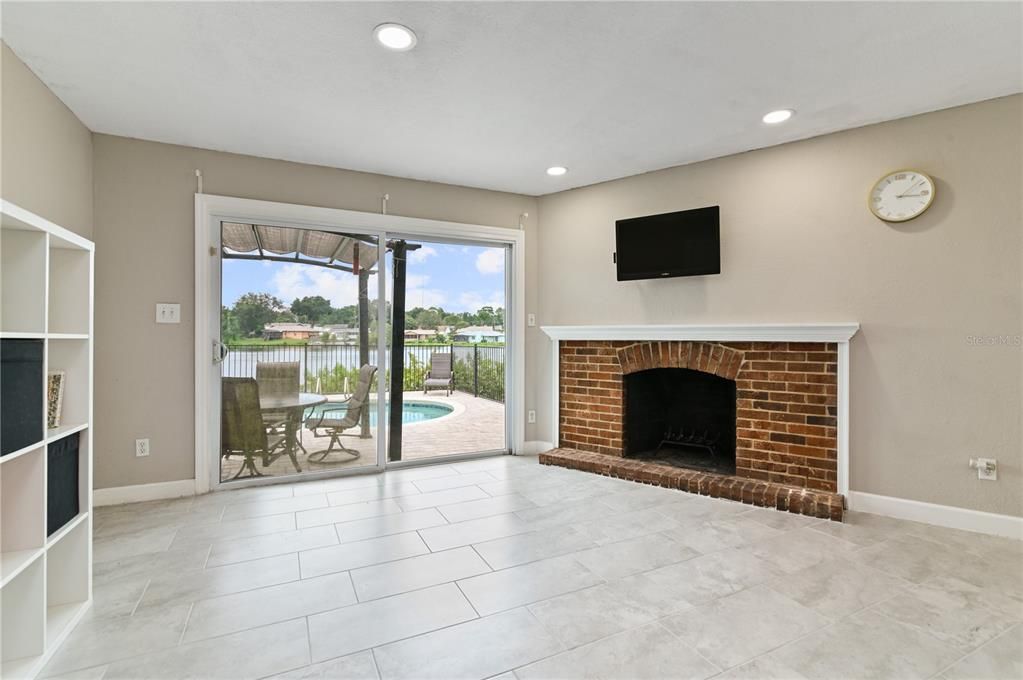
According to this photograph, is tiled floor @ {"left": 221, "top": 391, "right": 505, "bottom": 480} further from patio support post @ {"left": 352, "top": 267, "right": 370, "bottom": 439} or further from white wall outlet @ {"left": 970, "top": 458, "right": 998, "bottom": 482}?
white wall outlet @ {"left": 970, "top": 458, "right": 998, "bottom": 482}

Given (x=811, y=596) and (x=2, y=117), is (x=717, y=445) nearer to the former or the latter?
(x=811, y=596)

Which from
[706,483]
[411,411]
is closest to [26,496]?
[411,411]

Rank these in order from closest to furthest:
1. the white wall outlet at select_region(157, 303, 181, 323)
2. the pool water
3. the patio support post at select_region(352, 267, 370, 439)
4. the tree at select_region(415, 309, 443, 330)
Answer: the white wall outlet at select_region(157, 303, 181, 323)
the pool water
the patio support post at select_region(352, 267, 370, 439)
the tree at select_region(415, 309, 443, 330)

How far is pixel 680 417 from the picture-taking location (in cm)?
440

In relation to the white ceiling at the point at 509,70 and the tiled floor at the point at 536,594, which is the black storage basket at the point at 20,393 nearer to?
the tiled floor at the point at 536,594

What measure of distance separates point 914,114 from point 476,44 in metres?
2.64

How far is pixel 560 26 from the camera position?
6.79 feet

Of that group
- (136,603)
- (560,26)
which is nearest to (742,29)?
(560,26)

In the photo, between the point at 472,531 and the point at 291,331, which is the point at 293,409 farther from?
the point at 472,531

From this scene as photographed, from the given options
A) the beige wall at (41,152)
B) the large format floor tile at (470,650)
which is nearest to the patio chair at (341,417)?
the beige wall at (41,152)

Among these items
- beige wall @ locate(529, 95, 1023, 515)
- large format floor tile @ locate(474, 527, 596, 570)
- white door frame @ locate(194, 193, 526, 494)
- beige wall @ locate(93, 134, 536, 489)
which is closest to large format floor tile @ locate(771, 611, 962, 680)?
large format floor tile @ locate(474, 527, 596, 570)

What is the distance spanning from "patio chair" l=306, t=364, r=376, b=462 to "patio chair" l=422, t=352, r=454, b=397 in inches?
19.6

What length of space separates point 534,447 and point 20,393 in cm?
362

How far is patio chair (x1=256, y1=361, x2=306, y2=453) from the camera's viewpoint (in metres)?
3.65
